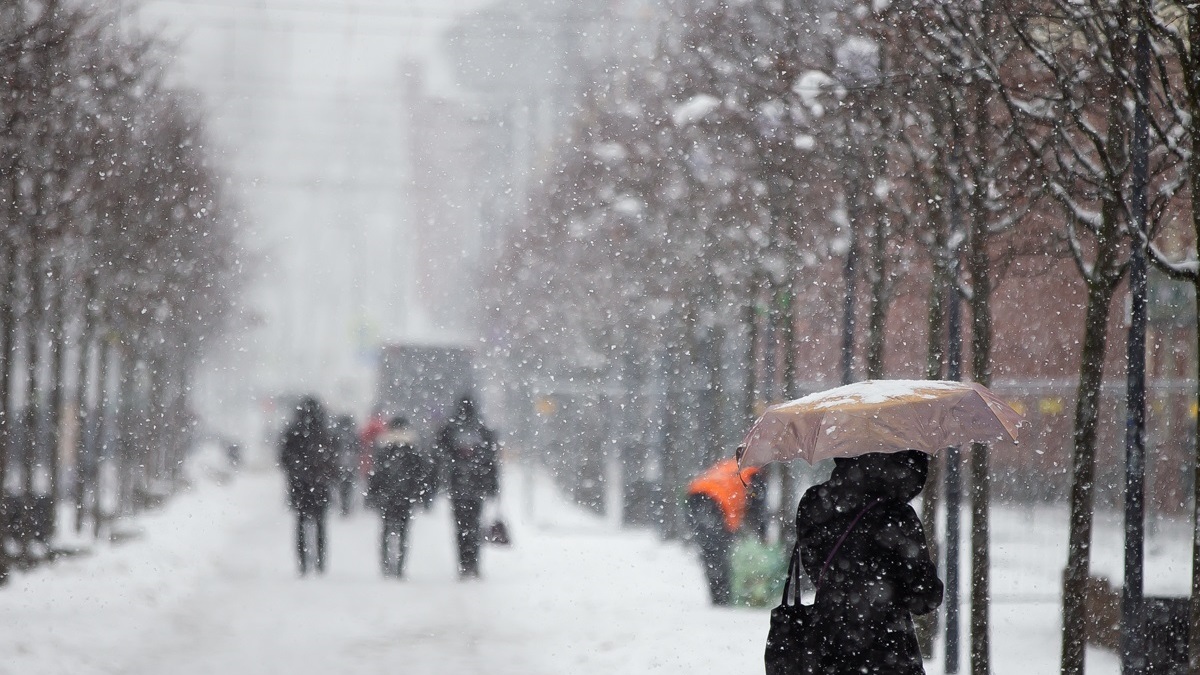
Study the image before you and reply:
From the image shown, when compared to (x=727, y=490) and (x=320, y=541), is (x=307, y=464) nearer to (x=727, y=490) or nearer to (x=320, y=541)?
(x=320, y=541)

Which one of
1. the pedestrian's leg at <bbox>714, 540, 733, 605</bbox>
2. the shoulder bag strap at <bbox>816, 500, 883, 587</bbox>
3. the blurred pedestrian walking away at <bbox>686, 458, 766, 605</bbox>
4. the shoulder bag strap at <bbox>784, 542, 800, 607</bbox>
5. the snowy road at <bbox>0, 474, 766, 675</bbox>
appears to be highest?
the shoulder bag strap at <bbox>816, 500, 883, 587</bbox>

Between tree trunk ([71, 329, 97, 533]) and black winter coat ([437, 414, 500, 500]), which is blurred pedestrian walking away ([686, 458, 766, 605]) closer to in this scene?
black winter coat ([437, 414, 500, 500])

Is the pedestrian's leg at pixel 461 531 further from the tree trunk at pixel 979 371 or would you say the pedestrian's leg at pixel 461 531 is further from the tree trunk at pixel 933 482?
the tree trunk at pixel 979 371

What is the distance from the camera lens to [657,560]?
20422 mm

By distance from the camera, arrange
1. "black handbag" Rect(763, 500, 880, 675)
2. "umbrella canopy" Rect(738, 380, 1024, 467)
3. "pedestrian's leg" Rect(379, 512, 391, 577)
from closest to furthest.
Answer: "black handbag" Rect(763, 500, 880, 675) < "umbrella canopy" Rect(738, 380, 1024, 467) < "pedestrian's leg" Rect(379, 512, 391, 577)

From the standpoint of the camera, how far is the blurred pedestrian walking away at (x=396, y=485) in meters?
18.4

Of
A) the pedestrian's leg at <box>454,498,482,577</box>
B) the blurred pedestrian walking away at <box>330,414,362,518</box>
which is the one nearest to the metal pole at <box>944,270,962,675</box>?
the pedestrian's leg at <box>454,498,482,577</box>

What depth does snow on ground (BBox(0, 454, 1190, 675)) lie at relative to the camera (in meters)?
11.8

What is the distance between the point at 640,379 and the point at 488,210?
21.3m

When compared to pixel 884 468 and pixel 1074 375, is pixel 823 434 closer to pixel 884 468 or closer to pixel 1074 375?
pixel 884 468

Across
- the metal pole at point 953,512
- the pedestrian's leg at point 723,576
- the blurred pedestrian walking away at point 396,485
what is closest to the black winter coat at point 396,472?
the blurred pedestrian walking away at point 396,485

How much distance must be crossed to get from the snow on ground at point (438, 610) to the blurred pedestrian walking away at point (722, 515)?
0.92ft

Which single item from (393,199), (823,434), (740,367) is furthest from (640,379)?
(393,199)

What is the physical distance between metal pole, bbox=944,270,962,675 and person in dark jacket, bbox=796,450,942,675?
421cm
